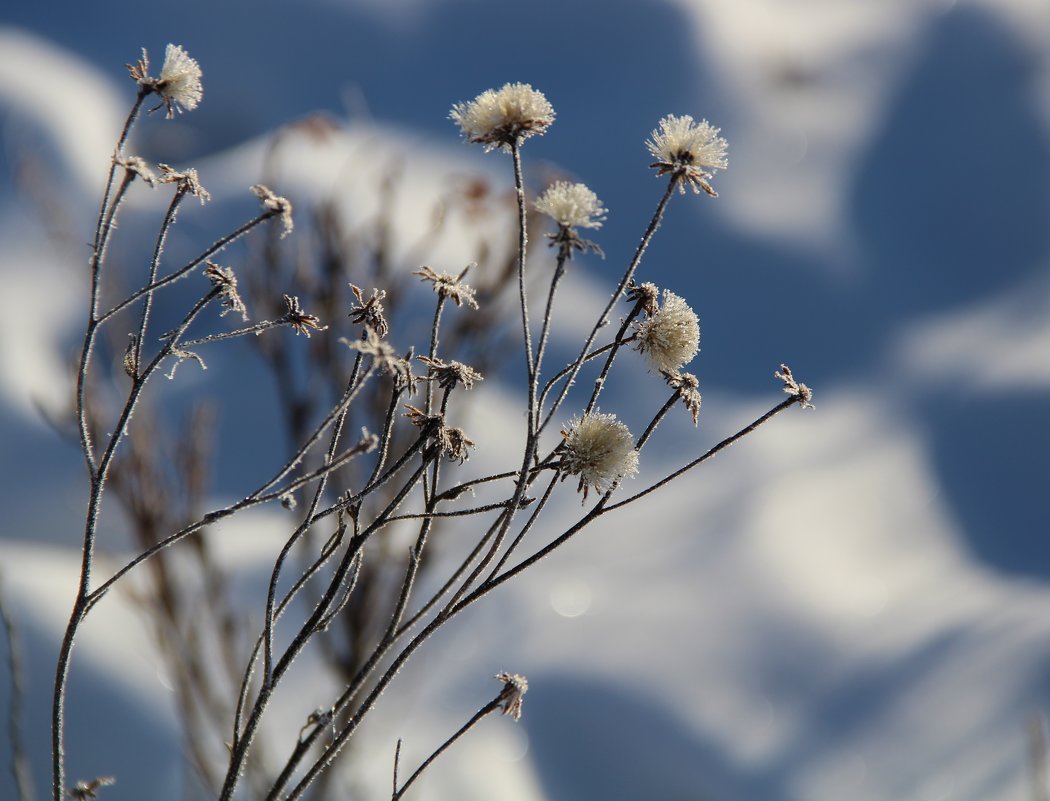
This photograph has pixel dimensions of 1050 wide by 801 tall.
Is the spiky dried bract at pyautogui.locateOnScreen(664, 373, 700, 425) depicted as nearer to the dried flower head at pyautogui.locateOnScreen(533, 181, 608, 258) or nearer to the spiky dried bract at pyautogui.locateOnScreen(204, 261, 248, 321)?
the dried flower head at pyautogui.locateOnScreen(533, 181, 608, 258)

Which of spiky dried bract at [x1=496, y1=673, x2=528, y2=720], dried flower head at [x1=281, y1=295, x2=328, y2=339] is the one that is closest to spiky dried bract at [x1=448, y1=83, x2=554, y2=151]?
dried flower head at [x1=281, y1=295, x2=328, y2=339]

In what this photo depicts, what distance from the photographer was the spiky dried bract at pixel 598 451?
54cm

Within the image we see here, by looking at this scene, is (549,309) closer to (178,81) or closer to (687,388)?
(687,388)

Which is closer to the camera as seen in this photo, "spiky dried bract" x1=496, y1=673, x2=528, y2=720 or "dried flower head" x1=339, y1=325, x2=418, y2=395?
"dried flower head" x1=339, y1=325, x2=418, y2=395

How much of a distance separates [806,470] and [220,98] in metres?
2.23

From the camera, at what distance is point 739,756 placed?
2080 mm

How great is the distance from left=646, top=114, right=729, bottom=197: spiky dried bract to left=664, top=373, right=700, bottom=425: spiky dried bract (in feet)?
0.38

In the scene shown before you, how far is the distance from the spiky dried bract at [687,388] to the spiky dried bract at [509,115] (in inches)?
6.8

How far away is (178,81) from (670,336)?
335 millimetres

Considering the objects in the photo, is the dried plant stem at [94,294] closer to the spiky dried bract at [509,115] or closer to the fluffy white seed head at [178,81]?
the fluffy white seed head at [178,81]

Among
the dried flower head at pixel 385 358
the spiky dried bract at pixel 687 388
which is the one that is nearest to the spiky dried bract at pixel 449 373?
the dried flower head at pixel 385 358

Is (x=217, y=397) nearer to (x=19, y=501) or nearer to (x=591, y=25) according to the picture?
(x=19, y=501)

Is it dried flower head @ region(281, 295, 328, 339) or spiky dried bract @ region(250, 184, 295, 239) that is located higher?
spiky dried bract @ region(250, 184, 295, 239)

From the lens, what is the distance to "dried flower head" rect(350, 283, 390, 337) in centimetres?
54
